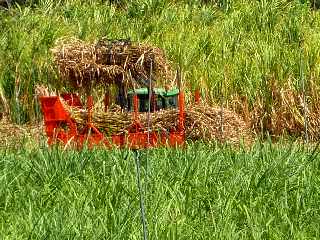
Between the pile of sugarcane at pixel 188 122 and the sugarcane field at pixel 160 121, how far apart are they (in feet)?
0.05

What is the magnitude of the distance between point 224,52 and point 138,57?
6.59 ft

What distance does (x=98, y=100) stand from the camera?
34.7ft

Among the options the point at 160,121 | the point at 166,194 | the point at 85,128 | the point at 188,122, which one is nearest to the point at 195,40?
the point at 188,122

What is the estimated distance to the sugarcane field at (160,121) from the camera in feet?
13.9

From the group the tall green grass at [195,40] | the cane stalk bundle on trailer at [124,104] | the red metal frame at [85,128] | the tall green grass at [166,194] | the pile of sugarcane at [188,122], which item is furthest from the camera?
the tall green grass at [195,40]

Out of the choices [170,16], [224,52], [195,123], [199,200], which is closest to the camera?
[199,200]

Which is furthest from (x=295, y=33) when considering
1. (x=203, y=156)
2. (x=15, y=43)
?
(x=203, y=156)

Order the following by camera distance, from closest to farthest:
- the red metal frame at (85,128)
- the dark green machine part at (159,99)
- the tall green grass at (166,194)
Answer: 1. the tall green grass at (166,194)
2. the red metal frame at (85,128)
3. the dark green machine part at (159,99)

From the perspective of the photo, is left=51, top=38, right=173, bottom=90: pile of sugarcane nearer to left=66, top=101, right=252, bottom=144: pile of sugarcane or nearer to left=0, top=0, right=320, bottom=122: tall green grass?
left=66, top=101, right=252, bottom=144: pile of sugarcane

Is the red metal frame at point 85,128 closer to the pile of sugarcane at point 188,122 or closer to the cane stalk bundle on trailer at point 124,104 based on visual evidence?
the cane stalk bundle on trailer at point 124,104

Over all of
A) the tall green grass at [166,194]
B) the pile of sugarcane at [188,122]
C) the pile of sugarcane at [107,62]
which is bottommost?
the pile of sugarcane at [188,122]

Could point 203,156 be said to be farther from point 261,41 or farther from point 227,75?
point 261,41

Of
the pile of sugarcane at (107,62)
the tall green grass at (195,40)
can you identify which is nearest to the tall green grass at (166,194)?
the pile of sugarcane at (107,62)

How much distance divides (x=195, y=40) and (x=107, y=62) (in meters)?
2.21
